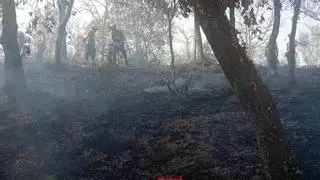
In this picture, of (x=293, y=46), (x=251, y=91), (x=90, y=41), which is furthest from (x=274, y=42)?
(x=251, y=91)

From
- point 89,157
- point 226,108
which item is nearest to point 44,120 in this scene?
point 89,157

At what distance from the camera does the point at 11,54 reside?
1295 centimetres

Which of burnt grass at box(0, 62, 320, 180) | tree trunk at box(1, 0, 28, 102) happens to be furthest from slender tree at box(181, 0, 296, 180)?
tree trunk at box(1, 0, 28, 102)

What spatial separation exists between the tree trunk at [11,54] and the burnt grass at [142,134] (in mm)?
457

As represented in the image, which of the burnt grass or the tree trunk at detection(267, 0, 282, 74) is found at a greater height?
the tree trunk at detection(267, 0, 282, 74)

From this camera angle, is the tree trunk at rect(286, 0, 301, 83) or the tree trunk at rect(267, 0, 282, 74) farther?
the tree trunk at rect(267, 0, 282, 74)

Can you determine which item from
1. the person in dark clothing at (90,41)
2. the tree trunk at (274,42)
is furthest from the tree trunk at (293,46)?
the person in dark clothing at (90,41)

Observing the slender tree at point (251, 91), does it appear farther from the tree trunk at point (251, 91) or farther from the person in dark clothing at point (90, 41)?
the person in dark clothing at point (90, 41)

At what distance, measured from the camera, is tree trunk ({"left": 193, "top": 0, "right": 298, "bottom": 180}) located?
488 cm

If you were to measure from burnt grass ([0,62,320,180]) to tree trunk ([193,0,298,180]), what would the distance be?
1954 mm

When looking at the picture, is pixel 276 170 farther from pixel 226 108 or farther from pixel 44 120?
pixel 44 120

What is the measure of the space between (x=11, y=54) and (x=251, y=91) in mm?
9895

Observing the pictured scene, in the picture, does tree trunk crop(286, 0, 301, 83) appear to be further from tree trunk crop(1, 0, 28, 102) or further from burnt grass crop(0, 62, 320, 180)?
tree trunk crop(1, 0, 28, 102)

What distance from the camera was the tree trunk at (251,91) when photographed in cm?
488
